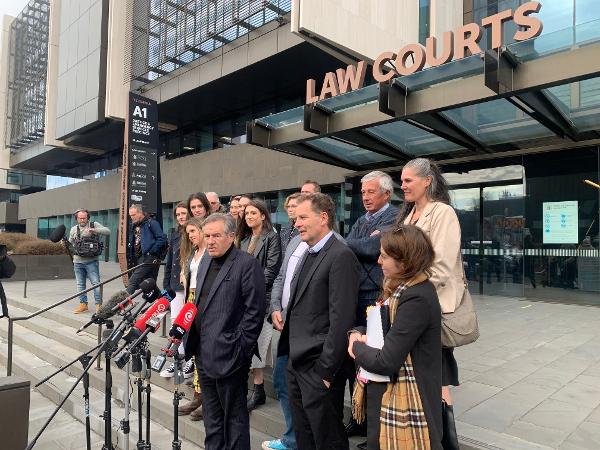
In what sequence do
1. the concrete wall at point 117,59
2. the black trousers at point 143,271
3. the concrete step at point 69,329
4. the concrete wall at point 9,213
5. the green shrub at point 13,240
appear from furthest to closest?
the concrete wall at point 9,213
the concrete wall at point 117,59
the green shrub at point 13,240
the black trousers at point 143,271
the concrete step at point 69,329

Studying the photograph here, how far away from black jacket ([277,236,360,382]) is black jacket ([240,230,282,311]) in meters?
1.17

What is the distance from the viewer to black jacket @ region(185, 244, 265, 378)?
277 centimetres

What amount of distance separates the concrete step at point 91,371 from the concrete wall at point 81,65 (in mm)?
12027

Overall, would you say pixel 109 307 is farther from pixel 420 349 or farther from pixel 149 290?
pixel 420 349

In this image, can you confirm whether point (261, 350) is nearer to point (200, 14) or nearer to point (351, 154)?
point (351, 154)

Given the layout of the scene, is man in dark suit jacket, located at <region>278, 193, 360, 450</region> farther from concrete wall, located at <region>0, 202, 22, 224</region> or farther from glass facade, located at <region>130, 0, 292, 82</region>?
concrete wall, located at <region>0, 202, 22, 224</region>

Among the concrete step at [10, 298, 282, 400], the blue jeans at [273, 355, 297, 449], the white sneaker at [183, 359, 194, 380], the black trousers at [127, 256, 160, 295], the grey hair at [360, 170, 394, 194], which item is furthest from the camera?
the black trousers at [127, 256, 160, 295]

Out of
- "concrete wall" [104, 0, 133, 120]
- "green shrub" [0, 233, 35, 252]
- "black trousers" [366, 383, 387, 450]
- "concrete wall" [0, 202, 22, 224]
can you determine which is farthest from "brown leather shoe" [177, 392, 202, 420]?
"concrete wall" [0, 202, 22, 224]

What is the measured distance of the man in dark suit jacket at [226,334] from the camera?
9.16ft

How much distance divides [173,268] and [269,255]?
4.56 feet

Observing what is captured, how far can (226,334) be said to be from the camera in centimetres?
280

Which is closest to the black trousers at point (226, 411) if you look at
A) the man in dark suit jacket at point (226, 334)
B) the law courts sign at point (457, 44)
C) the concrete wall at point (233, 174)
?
the man in dark suit jacket at point (226, 334)

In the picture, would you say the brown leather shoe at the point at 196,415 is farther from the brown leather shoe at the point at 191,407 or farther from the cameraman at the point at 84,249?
the cameraman at the point at 84,249

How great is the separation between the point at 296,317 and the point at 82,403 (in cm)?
342
